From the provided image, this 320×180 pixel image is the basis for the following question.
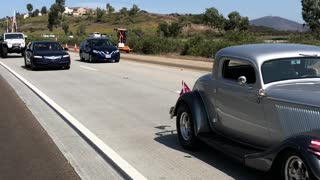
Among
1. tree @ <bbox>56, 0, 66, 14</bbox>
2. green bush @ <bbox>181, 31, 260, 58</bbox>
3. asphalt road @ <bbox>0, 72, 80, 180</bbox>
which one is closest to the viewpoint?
asphalt road @ <bbox>0, 72, 80, 180</bbox>

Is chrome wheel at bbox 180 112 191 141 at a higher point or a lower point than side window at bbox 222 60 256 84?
lower

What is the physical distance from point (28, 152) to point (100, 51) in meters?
Result: 24.4

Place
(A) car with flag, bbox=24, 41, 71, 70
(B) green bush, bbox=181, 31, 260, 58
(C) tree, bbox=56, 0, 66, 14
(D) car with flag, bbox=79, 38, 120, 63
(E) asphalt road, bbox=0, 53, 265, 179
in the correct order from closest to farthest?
1. (E) asphalt road, bbox=0, 53, 265, 179
2. (A) car with flag, bbox=24, 41, 71, 70
3. (D) car with flag, bbox=79, 38, 120, 63
4. (B) green bush, bbox=181, 31, 260, 58
5. (C) tree, bbox=56, 0, 66, 14

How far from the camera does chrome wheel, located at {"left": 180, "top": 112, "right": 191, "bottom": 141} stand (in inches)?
316

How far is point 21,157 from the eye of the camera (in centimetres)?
786

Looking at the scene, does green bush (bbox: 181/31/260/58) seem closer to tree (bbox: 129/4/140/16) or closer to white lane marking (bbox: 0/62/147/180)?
white lane marking (bbox: 0/62/147/180)

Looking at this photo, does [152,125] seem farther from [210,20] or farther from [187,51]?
[210,20]

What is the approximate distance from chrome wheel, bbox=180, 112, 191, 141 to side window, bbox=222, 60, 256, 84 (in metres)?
0.97

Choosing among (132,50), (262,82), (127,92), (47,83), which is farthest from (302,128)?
(132,50)

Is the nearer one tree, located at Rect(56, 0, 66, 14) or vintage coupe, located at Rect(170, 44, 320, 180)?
vintage coupe, located at Rect(170, 44, 320, 180)

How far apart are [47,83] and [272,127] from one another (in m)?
14.4

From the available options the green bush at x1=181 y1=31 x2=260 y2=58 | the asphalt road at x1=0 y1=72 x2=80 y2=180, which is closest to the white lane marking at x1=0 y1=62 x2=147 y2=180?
the asphalt road at x1=0 y1=72 x2=80 y2=180

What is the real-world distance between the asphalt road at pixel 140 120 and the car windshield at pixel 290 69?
47.8 inches

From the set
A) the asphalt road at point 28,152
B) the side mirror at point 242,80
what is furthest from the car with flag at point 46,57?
the side mirror at point 242,80
